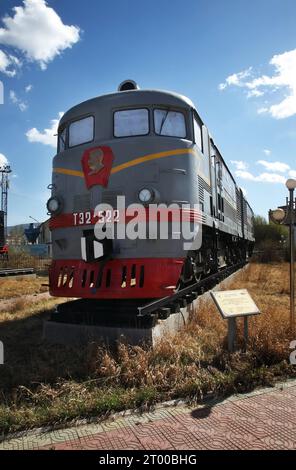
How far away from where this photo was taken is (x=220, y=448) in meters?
3.25

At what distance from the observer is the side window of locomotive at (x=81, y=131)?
23.7ft

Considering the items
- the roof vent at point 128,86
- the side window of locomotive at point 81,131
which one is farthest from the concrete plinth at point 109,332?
the roof vent at point 128,86

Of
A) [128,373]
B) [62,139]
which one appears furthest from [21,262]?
[128,373]

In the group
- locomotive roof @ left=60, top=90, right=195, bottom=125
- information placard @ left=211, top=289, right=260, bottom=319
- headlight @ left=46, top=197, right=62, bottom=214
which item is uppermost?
locomotive roof @ left=60, top=90, right=195, bottom=125

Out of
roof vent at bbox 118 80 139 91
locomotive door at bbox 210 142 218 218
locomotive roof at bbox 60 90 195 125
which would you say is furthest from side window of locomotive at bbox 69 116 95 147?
locomotive door at bbox 210 142 218 218

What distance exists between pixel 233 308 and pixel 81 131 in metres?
4.12

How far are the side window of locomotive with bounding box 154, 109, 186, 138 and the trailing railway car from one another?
0.7 inches

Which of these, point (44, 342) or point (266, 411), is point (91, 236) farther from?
point (266, 411)

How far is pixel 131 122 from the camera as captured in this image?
6914mm

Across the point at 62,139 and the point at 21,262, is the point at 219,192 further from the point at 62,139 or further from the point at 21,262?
the point at 21,262

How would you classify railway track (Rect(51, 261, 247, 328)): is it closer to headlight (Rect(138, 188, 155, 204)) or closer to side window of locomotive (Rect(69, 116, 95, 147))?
headlight (Rect(138, 188, 155, 204))

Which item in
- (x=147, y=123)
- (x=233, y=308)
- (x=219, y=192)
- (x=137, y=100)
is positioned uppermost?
(x=137, y=100)

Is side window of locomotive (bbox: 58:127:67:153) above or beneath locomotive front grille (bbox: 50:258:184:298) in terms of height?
above

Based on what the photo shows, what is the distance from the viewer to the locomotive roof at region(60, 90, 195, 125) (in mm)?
6871
